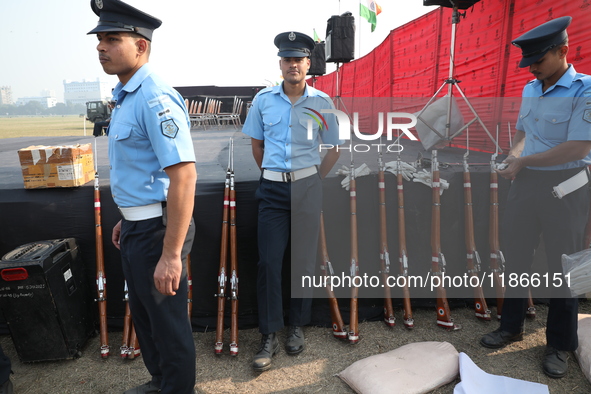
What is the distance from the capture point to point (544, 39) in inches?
83.1

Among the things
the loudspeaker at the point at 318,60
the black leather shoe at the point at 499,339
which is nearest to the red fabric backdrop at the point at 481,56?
the black leather shoe at the point at 499,339

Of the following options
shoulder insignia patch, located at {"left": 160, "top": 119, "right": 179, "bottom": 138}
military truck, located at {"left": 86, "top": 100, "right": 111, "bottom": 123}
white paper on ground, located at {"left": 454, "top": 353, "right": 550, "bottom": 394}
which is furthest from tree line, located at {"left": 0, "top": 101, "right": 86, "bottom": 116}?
white paper on ground, located at {"left": 454, "top": 353, "right": 550, "bottom": 394}

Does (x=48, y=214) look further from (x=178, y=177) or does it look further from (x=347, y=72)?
(x=347, y=72)

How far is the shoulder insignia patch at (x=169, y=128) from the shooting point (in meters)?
1.50

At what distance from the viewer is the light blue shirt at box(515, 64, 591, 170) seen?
2.12 m

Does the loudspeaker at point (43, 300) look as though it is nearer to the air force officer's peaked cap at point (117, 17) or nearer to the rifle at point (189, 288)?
the rifle at point (189, 288)

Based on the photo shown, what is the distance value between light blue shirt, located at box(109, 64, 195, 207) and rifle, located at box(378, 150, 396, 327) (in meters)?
1.76

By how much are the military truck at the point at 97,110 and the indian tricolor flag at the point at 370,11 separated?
1948 cm

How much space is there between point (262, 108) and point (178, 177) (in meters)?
1.26

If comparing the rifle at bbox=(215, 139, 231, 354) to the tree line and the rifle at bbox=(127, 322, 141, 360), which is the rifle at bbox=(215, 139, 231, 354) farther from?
the tree line

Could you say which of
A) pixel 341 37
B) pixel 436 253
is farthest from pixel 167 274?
pixel 341 37

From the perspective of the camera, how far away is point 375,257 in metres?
3.14

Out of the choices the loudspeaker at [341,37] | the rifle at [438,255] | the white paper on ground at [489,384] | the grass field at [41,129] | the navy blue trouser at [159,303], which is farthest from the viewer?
the grass field at [41,129]

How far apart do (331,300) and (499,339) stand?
1.13 m
